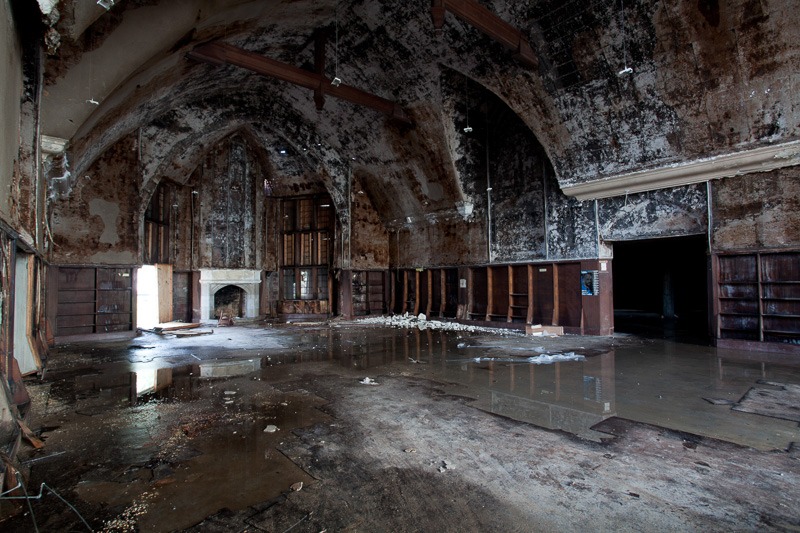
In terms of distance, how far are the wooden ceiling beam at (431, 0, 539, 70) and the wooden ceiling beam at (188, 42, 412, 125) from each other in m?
4.20

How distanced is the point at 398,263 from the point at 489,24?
10.5m

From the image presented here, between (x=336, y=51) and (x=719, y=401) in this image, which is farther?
(x=336, y=51)

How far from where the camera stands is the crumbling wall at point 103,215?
36.5 ft

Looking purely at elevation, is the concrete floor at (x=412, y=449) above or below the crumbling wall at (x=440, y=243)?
below

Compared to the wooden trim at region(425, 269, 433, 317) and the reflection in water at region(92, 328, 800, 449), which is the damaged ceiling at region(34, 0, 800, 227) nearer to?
the wooden trim at region(425, 269, 433, 317)

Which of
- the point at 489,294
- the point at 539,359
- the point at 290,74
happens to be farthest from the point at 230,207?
the point at 539,359

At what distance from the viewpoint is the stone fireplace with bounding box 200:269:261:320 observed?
16.8m

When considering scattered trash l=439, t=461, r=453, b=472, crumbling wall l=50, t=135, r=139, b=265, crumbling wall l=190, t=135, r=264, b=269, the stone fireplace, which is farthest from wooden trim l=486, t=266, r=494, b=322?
crumbling wall l=50, t=135, r=139, b=265

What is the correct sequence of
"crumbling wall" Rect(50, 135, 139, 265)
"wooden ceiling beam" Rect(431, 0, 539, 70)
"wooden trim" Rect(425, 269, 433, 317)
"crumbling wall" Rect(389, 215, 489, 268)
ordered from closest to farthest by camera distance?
"wooden ceiling beam" Rect(431, 0, 539, 70) → "crumbling wall" Rect(50, 135, 139, 265) → "crumbling wall" Rect(389, 215, 489, 268) → "wooden trim" Rect(425, 269, 433, 317)

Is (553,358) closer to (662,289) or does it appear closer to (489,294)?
(489,294)

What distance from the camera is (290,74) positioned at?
36.9 feet

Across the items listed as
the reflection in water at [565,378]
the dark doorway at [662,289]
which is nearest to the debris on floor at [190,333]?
the reflection in water at [565,378]

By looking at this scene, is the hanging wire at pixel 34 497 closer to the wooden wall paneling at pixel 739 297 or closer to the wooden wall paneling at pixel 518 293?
the wooden wall paneling at pixel 739 297

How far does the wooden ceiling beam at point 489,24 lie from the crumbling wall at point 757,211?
5.23m
